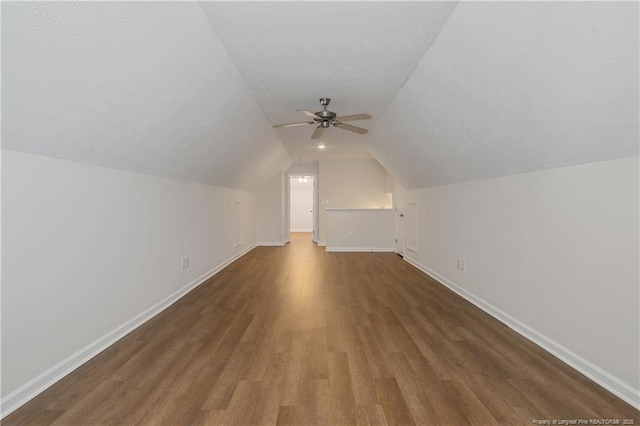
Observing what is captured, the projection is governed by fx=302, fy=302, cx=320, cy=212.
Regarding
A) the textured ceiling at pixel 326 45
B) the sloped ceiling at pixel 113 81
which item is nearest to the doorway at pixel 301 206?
the textured ceiling at pixel 326 45

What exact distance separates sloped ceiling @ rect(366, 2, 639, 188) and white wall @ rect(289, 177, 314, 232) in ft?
32.2

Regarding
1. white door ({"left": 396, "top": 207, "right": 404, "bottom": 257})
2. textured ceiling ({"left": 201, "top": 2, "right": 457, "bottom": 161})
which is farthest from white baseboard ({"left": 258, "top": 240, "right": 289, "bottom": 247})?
textured ceiling ({"left": 201, "top": 2, "right": 457, "bottom": 161})

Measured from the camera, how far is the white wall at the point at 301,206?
42.2 feet

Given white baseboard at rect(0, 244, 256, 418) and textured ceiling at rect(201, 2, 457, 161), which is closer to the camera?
white baseboard at rect(0, 244, 256, 418)

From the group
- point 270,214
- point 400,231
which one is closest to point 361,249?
point 400,231

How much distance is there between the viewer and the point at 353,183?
27.4 ft

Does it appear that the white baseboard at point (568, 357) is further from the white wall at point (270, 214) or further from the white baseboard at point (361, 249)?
the white wall at point (270, 214)

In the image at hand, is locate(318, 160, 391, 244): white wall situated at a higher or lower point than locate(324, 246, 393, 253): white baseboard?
higher

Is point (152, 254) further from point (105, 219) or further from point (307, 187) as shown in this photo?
point (307, 187)

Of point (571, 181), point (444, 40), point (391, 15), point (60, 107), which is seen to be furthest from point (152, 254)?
point (571, 181)

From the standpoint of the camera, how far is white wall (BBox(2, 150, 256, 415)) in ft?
5.37

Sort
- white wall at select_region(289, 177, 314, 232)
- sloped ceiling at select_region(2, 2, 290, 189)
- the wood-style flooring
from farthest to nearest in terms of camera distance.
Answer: white wall at select_region(289, 177, 314, 232) → the wood-style flooring → sloped ceiling at select_region(2, 2, 290, 189)

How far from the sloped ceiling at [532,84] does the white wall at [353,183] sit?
5.05m

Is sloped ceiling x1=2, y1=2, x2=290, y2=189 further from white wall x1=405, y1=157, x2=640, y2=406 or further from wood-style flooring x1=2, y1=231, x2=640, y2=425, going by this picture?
white wall x1=405, y1=157, x2=640, y2=406
